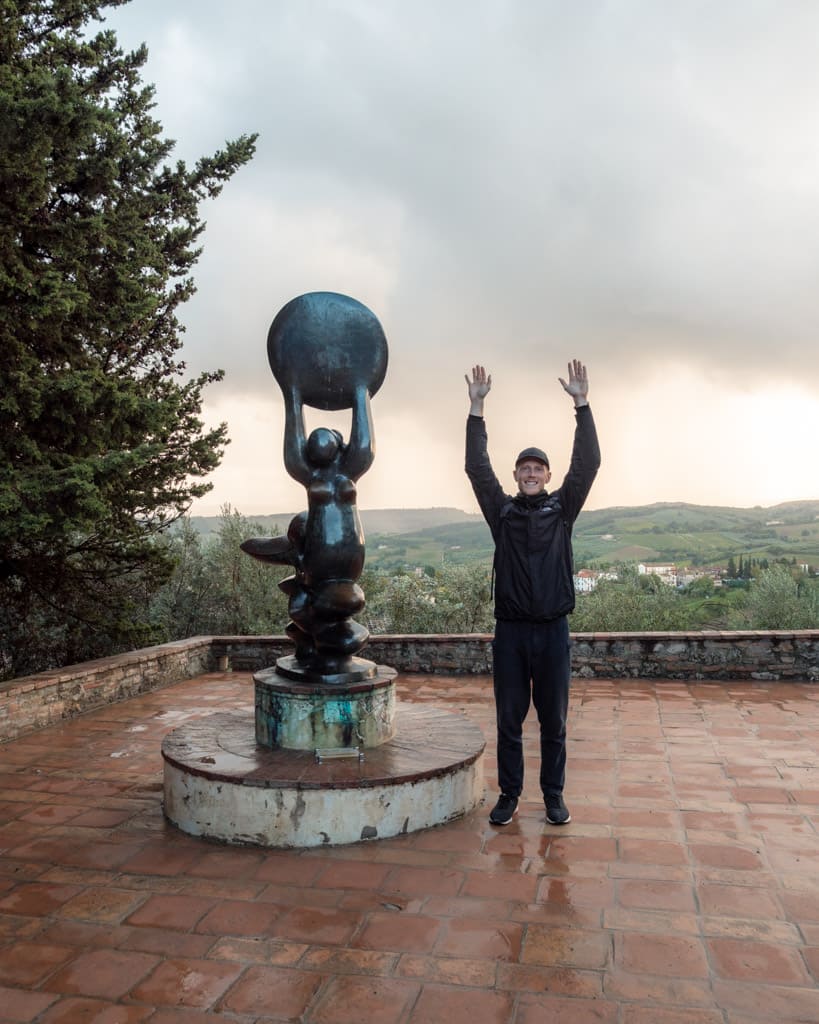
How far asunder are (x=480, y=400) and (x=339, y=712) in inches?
74.5

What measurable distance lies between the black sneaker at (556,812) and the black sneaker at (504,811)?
173 millimetres

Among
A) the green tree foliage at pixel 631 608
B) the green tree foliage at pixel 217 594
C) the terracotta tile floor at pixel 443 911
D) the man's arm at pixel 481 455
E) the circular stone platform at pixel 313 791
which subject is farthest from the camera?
the green tree foliage at pixel 631 608

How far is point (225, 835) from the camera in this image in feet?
12.5

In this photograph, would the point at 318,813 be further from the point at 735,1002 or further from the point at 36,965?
the point at 735,1002

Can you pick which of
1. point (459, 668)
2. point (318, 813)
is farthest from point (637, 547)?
point (318, 813)

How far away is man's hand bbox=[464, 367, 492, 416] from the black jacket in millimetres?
507

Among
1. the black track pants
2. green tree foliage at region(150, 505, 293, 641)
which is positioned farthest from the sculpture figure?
green tree foliage at region(150, 505, 293, 641)

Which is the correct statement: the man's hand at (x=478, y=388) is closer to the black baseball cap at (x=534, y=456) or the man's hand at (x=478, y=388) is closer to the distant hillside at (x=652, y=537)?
the black baseball cap at (x=534, y=456)

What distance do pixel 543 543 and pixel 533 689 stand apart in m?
0.77

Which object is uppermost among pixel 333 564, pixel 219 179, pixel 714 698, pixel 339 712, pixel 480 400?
pixel 219 179

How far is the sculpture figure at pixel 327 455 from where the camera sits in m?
4.58

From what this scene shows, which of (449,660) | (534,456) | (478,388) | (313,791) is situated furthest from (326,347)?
(449,660)

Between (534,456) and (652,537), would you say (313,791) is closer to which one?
(534,456)

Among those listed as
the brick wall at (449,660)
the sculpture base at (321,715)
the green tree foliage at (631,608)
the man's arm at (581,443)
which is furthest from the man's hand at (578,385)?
the green tree foliage at (631,608)
